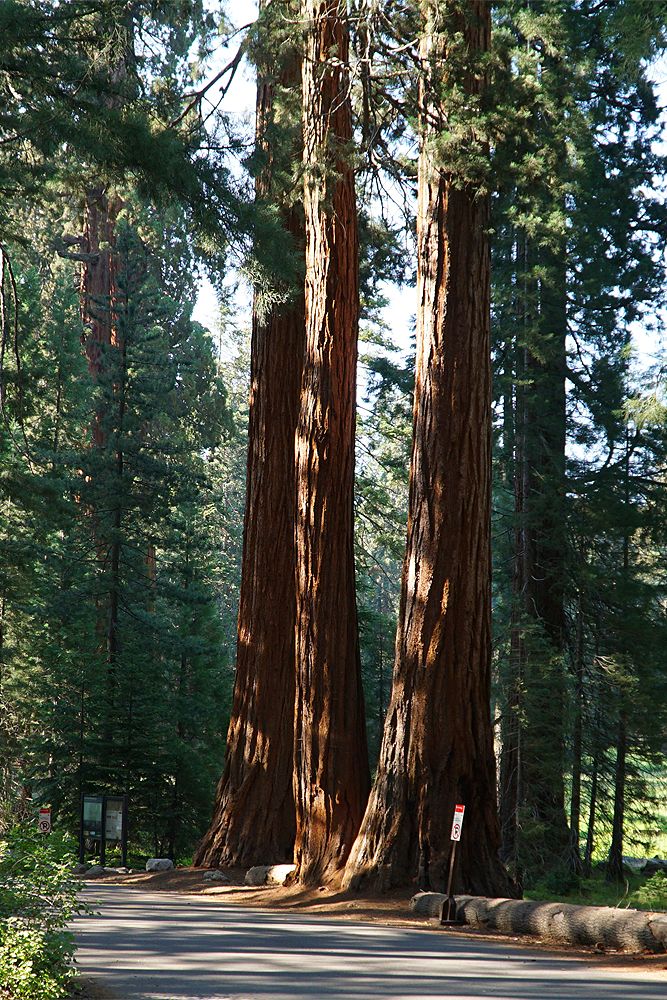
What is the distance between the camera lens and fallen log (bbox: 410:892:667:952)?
7.38m

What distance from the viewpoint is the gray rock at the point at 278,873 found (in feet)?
37.3

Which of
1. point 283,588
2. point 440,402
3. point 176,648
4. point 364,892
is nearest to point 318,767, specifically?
point 364,892

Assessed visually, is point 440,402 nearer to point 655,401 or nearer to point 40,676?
point 655,401

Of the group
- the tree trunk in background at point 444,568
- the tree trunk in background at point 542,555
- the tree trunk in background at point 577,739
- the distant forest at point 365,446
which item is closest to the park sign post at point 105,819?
the distant forest at point 365,446

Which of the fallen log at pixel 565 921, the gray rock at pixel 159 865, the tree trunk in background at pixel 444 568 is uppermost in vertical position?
the tree trunk in background at pixel 444 568

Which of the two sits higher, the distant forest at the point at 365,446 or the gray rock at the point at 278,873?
the distant forest at the point at 365,446

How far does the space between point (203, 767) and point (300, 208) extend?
474 inches

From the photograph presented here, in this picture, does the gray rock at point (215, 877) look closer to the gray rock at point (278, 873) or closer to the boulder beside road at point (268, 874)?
the boulder beside road at point (268, 874)

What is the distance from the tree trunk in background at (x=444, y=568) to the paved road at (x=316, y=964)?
1.58 meters

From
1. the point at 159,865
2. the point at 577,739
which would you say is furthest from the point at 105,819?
the point at 577,739

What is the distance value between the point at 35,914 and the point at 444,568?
5196mm

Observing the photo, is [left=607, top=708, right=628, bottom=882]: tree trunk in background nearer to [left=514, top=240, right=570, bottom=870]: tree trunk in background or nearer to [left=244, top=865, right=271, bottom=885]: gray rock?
[left=514, top=240, right=570, bottom=870]: tree trunk in background

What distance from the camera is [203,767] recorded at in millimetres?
21500

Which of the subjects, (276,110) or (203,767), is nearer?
(276,110)
